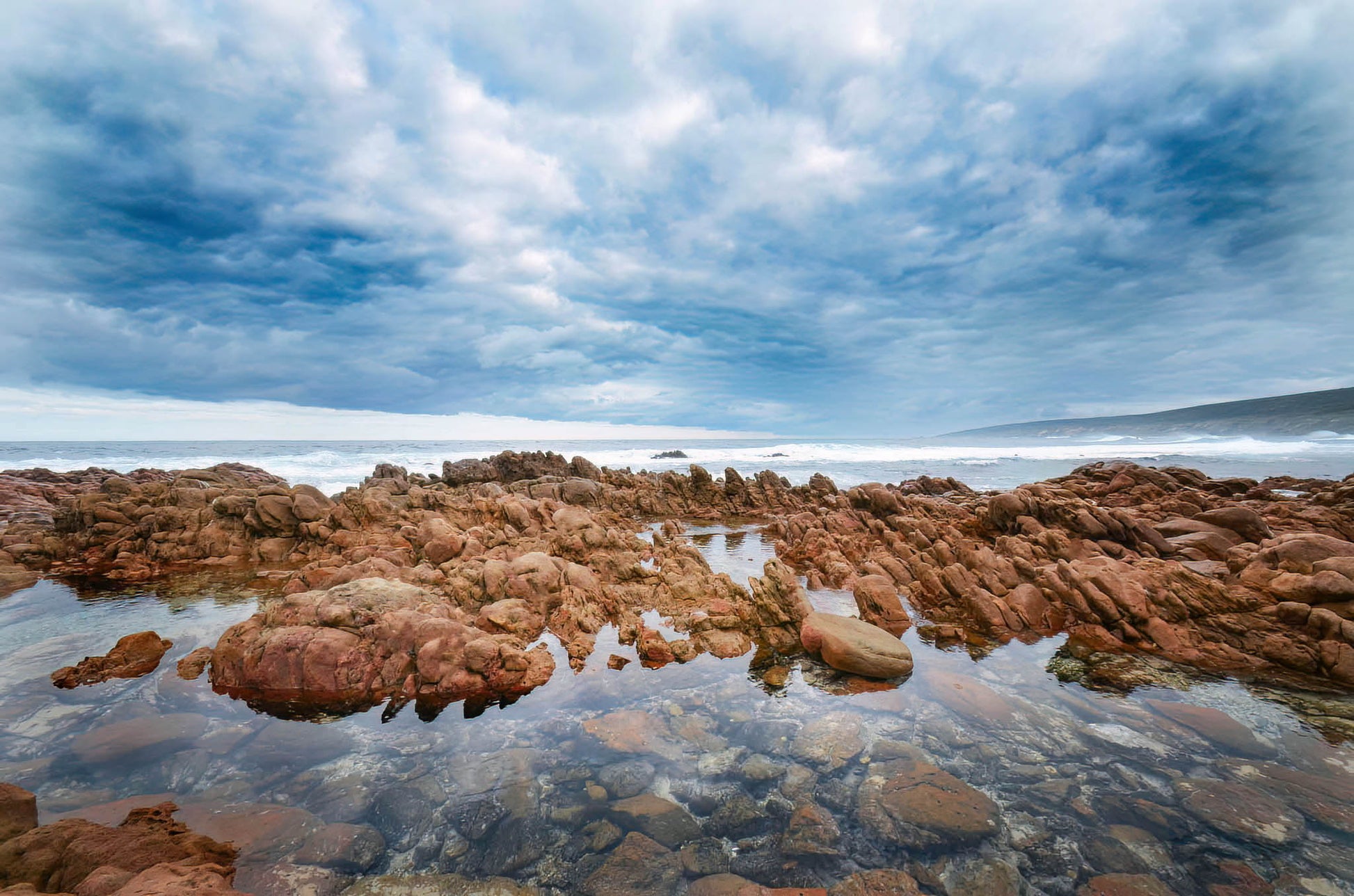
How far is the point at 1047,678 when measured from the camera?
8445 mm

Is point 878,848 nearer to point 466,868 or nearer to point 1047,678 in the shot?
point 466,868

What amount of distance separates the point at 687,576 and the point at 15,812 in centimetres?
1036

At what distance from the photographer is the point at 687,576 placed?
12781mm

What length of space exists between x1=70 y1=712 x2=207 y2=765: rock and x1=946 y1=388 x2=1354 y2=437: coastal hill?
461 ft

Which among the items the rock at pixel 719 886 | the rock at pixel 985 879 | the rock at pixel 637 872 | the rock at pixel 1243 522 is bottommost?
the rock at pixel 985 879

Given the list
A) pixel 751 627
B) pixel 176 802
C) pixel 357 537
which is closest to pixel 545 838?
pixel 176 802

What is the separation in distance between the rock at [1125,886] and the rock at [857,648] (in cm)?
396

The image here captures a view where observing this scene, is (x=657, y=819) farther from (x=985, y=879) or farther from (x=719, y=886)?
(x=985, y=879)

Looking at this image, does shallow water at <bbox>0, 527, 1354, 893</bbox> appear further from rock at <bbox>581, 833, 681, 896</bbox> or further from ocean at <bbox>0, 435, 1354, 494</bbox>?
ocean at <bbox>0, 435, 1354, 494</bbox>

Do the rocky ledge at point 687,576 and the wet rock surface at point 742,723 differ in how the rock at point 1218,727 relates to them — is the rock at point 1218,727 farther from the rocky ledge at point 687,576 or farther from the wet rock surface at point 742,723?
the rocky ledge at point 687,576

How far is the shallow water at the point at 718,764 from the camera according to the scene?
4.80 meters

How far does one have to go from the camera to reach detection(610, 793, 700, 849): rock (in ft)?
16.7

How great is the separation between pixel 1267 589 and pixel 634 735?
12433mm

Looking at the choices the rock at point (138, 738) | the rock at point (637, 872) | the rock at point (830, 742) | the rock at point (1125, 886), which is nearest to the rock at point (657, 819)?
the rock at point (637, 872)
